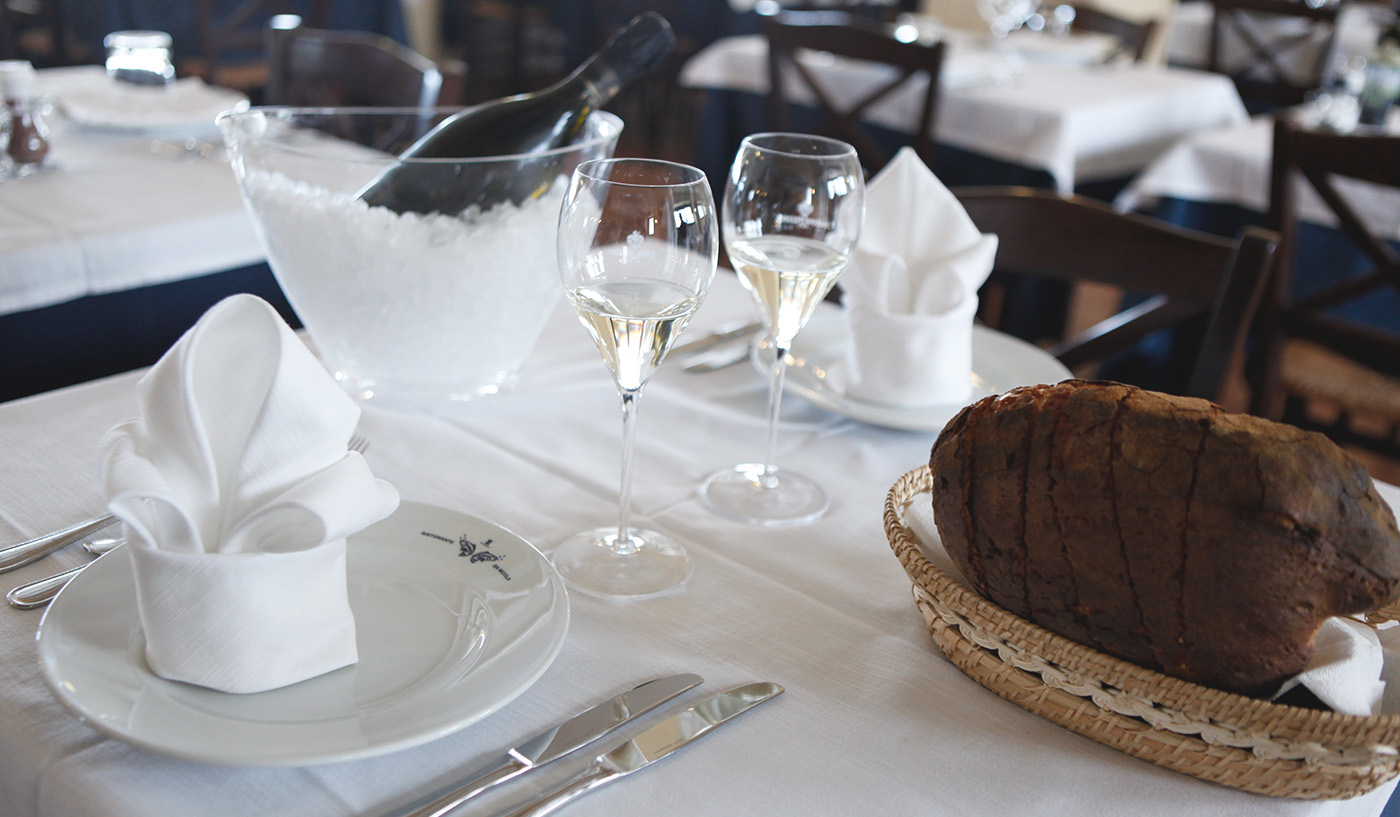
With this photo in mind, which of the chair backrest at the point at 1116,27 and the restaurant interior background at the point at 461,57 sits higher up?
the chair backrest at the point at 1116,27

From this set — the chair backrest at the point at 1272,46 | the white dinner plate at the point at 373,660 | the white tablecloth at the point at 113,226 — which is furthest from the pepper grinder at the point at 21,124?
the chair backrest at the point at 1272,46

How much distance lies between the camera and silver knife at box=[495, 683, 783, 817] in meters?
0.45

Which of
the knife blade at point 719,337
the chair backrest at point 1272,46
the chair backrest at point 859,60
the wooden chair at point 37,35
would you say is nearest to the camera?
the knife blade at point 719,337

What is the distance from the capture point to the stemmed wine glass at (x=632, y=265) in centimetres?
56

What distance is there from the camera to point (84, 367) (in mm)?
1144

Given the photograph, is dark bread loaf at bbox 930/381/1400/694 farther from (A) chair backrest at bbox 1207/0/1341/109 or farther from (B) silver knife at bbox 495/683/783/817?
(A) chair backrest at bbox 1207/0/1341/109

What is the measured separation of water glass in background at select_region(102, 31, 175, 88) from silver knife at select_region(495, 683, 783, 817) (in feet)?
4.60

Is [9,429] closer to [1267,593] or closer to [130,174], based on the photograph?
[130,174]

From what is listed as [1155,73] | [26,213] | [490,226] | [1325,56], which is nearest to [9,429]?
[490,226]

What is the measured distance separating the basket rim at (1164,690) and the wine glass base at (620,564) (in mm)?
143

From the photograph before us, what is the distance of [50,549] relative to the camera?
0.60m

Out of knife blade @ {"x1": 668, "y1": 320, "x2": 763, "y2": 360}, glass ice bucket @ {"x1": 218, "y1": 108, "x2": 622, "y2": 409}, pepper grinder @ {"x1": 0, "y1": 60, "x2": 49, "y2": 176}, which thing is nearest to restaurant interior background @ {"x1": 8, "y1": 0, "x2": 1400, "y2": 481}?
pepper grinder @ {"x1": 0, "y1": 60, "x2": 49, "y2": 176}

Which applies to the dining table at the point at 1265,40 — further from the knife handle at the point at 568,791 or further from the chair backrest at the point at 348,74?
the knife handle at the point at 568,791

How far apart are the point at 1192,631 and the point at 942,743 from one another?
12cm
